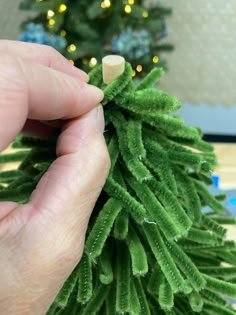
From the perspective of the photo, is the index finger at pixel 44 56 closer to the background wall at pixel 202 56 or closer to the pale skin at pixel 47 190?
the pale skin at pixel 47 190

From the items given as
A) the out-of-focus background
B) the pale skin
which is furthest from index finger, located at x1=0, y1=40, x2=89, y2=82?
the out-of-focus background

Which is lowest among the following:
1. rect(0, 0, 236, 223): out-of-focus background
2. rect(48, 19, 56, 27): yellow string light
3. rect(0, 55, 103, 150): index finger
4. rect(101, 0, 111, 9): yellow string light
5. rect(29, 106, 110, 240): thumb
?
rect(0, 0, 236, 223): out-of-focus background

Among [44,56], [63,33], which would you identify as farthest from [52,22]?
[44,56]

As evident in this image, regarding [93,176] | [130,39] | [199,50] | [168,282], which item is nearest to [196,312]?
[168,282]

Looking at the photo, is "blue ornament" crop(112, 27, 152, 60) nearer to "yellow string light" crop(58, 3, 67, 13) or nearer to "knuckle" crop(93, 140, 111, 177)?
"yellow string light" crop(58, 3, 67, 13)

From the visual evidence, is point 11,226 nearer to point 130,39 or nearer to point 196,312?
point 196,312
